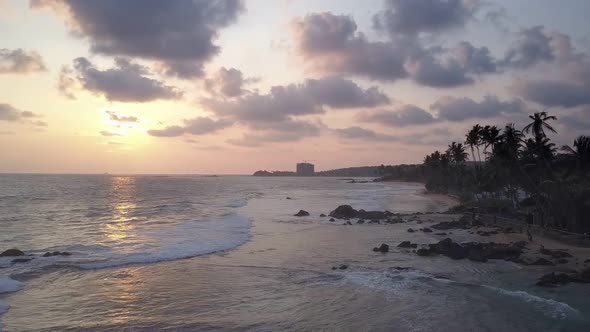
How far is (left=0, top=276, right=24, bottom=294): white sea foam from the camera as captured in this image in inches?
743

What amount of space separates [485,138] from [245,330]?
37.4 meters

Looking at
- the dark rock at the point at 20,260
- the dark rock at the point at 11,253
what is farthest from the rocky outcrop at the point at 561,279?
the dark rock at the point at 11,253

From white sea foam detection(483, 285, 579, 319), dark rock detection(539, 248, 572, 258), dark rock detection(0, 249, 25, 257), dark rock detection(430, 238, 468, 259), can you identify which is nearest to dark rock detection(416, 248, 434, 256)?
dark rock detection(430, 238, 468, 259)

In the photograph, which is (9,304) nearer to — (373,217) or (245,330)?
(245,330)

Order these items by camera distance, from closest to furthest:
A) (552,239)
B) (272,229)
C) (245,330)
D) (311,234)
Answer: (245,330)
(552,239)
(311,234)
(272,229)

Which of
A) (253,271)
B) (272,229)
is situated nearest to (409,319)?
(253,271)

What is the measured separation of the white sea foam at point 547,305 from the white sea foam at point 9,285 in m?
20.5

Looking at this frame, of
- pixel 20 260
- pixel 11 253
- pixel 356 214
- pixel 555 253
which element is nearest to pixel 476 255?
pixel 555 253

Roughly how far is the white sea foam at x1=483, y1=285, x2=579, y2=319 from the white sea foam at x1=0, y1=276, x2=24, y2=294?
67.4ft

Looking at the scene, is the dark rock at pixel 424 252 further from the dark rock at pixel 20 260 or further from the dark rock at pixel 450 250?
the dark rock at pixel 20 260

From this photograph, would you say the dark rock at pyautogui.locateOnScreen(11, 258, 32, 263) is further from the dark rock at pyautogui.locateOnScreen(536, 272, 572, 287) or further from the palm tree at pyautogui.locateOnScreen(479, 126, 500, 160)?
the palm tree at pyautogui.locateOnScreen(479, 126, 500, 160)

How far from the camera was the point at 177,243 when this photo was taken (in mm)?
31969

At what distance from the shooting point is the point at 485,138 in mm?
44219

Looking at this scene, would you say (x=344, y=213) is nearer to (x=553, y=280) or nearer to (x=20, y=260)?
(x=553, y=280)
